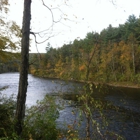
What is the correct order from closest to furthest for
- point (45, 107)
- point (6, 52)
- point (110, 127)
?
point (45, 107), point (6, 52), point (110, 127)

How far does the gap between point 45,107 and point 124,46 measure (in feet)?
131

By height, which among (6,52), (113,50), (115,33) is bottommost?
(6,52)

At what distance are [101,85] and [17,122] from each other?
2286 millimetres

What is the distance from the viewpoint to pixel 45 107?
6.03 metres

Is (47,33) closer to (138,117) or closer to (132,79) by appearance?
(138,117)

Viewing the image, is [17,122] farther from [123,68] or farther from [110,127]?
[123,68]

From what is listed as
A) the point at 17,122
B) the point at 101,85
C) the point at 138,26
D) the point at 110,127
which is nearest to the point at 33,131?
the point at 17,122

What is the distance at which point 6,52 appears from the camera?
8.35 metres

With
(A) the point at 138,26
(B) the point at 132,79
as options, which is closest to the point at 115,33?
(A) the point at 138,26

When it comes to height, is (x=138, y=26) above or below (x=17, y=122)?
above

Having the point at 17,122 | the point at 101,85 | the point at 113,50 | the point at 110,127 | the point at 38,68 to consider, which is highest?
the point at 113,50

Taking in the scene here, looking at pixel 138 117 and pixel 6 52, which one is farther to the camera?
pixel 138 117

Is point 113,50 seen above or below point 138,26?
below

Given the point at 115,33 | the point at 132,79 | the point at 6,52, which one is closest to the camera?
the point at 6,52
